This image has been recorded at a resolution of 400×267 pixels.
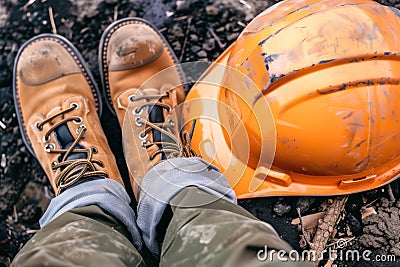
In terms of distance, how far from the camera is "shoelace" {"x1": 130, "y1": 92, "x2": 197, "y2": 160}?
1.57 m

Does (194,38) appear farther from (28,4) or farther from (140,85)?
(28,4)

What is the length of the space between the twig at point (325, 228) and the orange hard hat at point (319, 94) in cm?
14

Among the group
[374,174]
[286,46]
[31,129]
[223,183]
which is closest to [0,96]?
[31,129]

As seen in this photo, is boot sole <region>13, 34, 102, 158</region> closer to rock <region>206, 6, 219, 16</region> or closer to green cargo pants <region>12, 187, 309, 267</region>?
rock <region>206, 6, 219, 16</region>

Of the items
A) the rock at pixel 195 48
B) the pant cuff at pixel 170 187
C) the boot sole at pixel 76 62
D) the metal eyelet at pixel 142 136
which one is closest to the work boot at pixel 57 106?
the boot sole at pixel 76 62

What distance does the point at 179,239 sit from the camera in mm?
1061

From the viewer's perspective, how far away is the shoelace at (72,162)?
5.01ft

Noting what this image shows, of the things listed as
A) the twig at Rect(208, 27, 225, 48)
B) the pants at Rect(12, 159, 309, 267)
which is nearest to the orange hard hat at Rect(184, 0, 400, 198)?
the pants at Rect(12, 159, 309, 267)

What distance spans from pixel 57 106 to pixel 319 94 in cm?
104

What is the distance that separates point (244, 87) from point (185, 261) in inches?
23.6

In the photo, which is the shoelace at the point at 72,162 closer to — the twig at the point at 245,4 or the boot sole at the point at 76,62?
the boot sole at the point at 76,62

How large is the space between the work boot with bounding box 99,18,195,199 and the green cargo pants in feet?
1.53

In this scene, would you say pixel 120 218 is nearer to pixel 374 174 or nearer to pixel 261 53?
pixel 261 53

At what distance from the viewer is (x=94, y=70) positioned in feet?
6.17
